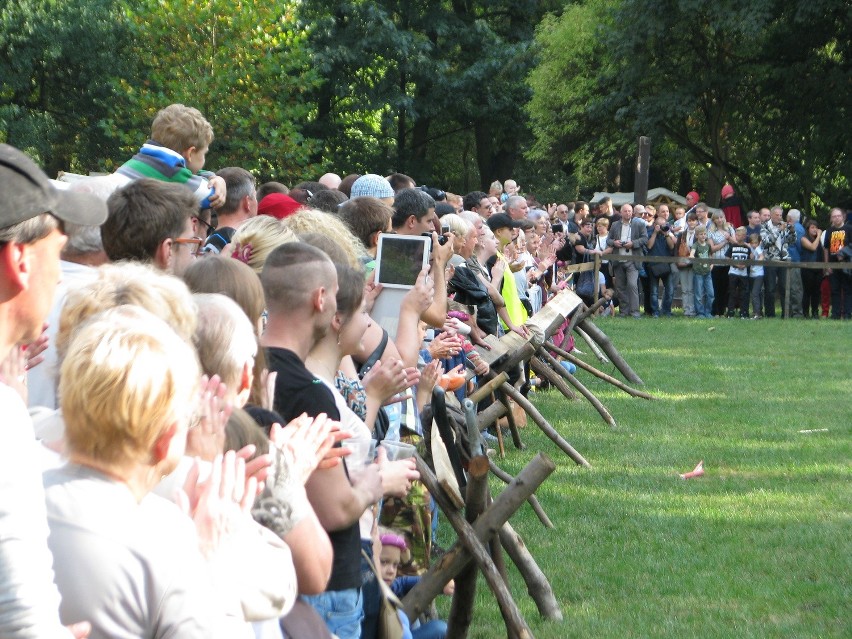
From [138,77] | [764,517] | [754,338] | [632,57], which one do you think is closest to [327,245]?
[764,517]

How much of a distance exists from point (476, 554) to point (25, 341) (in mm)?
3514

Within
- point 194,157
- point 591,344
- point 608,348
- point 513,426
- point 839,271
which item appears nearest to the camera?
point 194,157

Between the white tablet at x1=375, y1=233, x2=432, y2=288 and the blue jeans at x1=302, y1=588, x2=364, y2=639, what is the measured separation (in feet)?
9.54

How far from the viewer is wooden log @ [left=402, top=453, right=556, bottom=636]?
5844 millimetres

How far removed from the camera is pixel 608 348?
50.3 ft

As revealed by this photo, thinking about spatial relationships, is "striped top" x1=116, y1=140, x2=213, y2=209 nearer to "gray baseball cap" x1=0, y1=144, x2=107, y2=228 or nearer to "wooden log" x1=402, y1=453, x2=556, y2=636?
"wooden log" x1=402, y1=453, x2=556, y2=636

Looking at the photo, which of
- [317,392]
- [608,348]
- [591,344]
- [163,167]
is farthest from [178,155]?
[591,344]

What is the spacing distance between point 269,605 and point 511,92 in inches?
1672

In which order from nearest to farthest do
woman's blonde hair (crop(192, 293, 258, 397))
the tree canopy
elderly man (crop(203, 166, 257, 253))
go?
1. woman's blonde hair (crop(192, 293, 258, 397))
2. elderly man (crop(203, 166, 257, 253))
3. the tree canopy

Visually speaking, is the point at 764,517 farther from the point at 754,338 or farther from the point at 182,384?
the point at 754,338

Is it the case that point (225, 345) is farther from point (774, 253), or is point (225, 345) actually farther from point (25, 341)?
point (774, 253)

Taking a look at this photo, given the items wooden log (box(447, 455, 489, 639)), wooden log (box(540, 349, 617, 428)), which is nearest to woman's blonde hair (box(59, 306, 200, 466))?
wooden log (box(447, 455, 489, 639))

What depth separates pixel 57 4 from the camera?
1532 inches

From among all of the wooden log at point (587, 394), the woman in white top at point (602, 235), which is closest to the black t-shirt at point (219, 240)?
the wooden log at point (587, 394)
